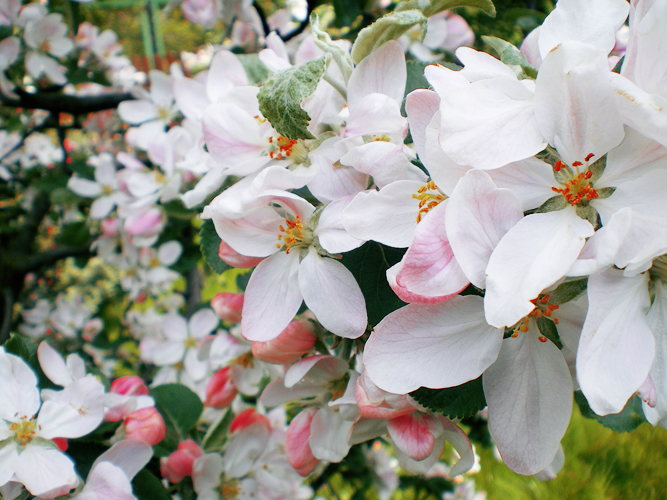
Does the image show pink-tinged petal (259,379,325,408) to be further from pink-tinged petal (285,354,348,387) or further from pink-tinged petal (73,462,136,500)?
pink-tinged petal (73,462,136,500)

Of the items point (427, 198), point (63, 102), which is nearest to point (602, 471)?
point (427, 198)

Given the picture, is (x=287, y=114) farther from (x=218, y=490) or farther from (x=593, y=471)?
(x=593, y=471)

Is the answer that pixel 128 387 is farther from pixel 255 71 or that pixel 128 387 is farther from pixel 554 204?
pixel 554 204

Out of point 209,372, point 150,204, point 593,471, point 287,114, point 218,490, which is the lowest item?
point 593,471

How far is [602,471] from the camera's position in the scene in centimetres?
179

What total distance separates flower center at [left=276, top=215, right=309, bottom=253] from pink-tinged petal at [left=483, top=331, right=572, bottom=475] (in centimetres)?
22

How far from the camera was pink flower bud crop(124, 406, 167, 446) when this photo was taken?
25.8 inches

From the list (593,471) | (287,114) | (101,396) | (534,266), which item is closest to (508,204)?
(534,266)

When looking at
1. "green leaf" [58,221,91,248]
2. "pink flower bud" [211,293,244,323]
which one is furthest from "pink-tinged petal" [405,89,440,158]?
"green leaf" [58,221,91,248]

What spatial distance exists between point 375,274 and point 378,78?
0.20m

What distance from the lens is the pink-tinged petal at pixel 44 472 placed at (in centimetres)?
51

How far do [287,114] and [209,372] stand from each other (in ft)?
3.57

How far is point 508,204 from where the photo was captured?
14.0 inches

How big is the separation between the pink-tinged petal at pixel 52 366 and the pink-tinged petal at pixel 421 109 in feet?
1.74
